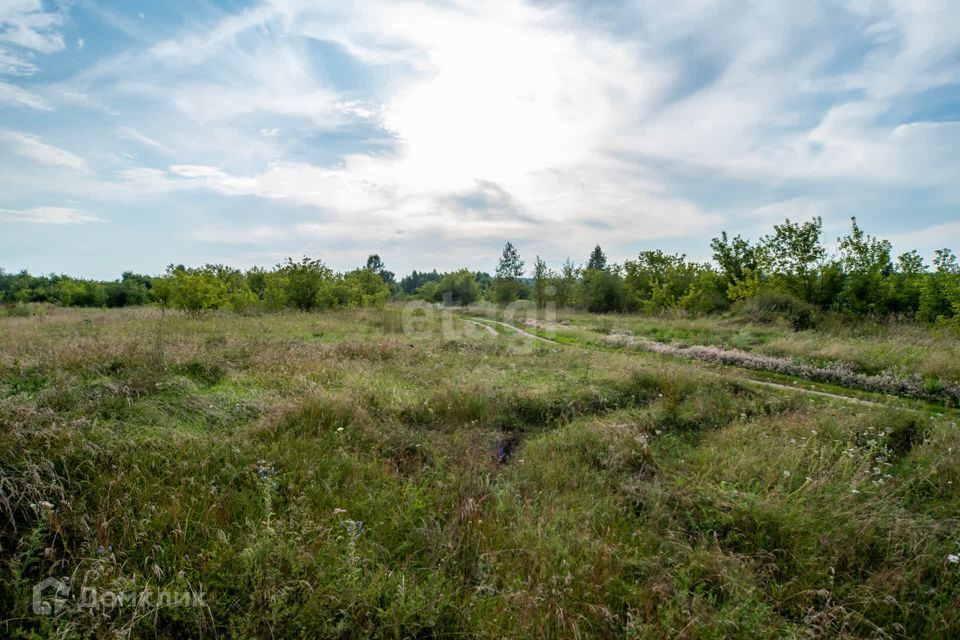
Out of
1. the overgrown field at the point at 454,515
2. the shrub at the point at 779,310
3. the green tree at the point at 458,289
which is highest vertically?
the green tree at the point at 458,289

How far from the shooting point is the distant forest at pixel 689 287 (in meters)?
22.0

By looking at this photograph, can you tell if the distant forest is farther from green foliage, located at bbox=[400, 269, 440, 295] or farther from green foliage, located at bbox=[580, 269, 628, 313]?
green foliage, located at bbox=[400, 269, 440, 295]

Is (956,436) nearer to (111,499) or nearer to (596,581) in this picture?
(596,581)

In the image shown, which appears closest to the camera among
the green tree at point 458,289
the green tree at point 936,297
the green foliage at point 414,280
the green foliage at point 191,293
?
the green tree at point 936,297

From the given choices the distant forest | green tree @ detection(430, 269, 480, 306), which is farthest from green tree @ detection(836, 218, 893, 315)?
green tree @ detection(430, 269, 480, 306)

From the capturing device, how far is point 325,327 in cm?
2155

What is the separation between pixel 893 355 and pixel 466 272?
227ft

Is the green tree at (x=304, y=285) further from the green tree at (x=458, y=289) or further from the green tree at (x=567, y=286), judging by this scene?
the green tree at (x=458, y=289)

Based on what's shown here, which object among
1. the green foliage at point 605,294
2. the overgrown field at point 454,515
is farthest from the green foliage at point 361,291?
the overgrown field at point 454,515

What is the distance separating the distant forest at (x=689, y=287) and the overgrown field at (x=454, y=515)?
1676cm

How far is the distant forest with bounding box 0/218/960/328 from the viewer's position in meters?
22.0

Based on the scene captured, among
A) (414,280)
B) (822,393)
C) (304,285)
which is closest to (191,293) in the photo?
(304,285)

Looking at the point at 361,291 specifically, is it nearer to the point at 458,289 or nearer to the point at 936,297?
the point at 458,289

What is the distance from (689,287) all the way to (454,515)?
34.1m
